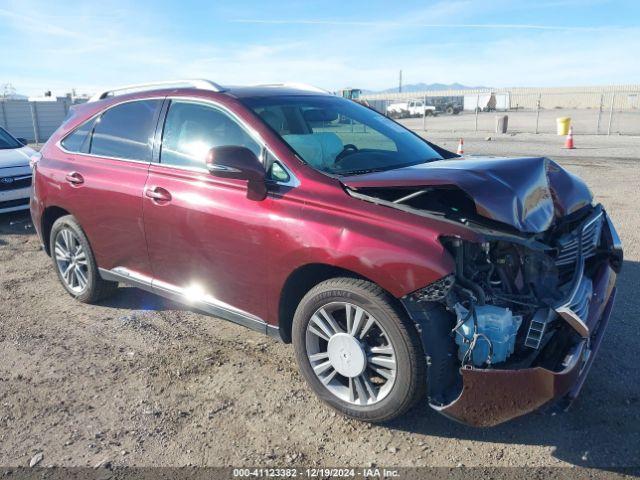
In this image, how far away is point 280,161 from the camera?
11.2 feet

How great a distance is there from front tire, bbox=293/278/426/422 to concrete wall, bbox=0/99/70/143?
2668 centimetres

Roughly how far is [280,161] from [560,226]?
1830 millimetres

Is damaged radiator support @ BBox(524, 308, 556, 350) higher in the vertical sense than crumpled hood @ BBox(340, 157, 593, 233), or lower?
lower

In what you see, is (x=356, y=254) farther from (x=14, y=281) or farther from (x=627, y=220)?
(x=627, y=220)

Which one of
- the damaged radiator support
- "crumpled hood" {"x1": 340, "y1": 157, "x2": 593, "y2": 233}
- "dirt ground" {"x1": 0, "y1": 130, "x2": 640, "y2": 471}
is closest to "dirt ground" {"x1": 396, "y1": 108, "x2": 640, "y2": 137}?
"crumpled hood" {"x1": 340, "y1": 157, "x2": 593, "y2": 233}

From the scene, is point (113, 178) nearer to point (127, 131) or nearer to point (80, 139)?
point (127, 131)

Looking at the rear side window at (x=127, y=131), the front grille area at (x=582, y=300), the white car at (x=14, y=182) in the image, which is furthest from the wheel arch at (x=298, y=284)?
the white car at (x=14, y=182)

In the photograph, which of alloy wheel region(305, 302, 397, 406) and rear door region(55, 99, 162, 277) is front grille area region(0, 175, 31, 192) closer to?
rear door region(55, 99, 162, 277)

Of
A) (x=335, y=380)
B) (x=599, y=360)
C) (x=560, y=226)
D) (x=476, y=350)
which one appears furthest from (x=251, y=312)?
(x=599, y=360)

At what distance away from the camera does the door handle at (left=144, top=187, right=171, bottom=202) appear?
3890 mm

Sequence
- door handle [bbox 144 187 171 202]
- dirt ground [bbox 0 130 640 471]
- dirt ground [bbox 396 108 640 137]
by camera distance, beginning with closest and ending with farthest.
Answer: dirt ground [bbox 0 130 640 471], door handle [bbox 144 187 171 202], dirt ground [bbox 396 108 640 137]

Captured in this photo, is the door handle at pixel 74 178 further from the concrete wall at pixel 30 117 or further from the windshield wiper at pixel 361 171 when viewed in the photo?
the concrete wall at pixel 30 117

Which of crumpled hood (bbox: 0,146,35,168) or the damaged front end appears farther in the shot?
crumpled hood (bbox: 0,146,35,168)

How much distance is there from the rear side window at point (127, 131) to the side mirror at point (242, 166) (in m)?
1.05
